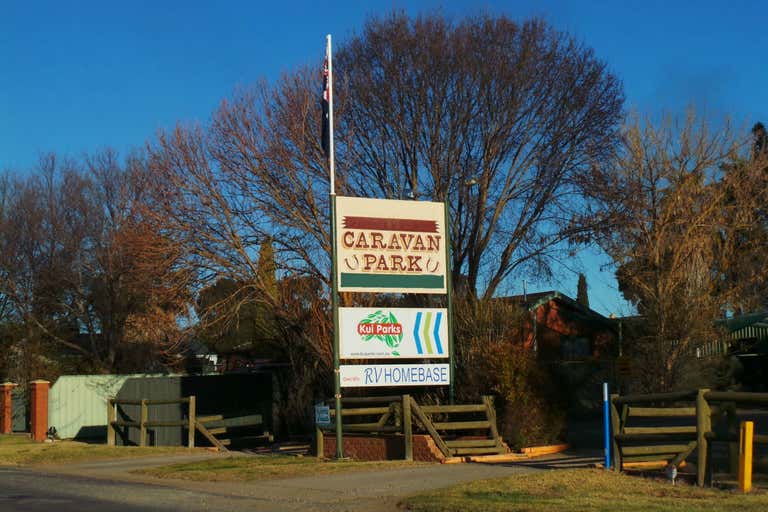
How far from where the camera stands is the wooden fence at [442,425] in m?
17.1

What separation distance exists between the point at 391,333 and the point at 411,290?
41.0 inches

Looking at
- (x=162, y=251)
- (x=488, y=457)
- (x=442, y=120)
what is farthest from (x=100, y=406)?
(x=488, y=457)

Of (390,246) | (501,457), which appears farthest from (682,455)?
(390,246)

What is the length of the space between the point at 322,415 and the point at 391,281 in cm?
305

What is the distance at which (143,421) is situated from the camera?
24.1m

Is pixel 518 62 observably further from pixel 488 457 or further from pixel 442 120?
pixel 488 457

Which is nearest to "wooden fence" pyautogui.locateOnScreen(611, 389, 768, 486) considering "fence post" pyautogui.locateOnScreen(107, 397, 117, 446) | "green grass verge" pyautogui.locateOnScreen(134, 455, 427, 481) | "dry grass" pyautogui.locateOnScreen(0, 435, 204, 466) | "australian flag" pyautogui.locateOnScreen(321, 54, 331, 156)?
"green grass verge" pyautogui.locateOnScreen(134, 455, 427, 481)

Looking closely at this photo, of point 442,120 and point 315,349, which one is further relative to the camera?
point 442,120

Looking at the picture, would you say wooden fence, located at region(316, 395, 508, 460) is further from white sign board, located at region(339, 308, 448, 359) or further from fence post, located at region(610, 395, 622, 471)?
fence post, located at region(610, 395, 622, 471)

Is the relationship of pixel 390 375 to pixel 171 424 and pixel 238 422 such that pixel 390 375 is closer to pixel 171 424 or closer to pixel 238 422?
pixel 171 424

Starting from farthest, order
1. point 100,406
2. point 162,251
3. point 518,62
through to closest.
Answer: point 100,406 < point 518,62 < point 162,251

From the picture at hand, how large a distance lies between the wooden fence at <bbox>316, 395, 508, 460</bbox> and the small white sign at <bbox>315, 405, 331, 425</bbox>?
13 centimetres

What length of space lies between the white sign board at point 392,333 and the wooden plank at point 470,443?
1850 mm

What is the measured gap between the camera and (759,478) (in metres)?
11.9
